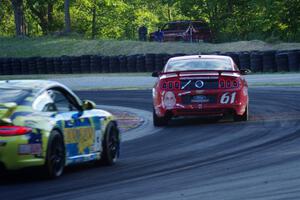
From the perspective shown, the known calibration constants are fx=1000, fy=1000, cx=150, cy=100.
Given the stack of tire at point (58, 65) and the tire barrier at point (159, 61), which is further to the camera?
the stack of tire at point (58, 65)

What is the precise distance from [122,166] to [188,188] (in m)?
2.59

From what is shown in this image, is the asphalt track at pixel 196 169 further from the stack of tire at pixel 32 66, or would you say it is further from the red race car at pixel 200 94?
the stack of tire at pixel 32 66

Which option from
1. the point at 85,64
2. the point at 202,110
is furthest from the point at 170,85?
the point at 85,64

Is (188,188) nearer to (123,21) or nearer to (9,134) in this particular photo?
(9,134)

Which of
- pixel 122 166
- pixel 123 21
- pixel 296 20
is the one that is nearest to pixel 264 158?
pixel 122 166

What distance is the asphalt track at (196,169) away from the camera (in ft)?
31.9

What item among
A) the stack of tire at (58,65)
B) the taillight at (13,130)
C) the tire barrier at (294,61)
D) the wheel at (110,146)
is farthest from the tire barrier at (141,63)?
the taillight at (13,130)

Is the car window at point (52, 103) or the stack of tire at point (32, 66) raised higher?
the car window at point (52, 103)

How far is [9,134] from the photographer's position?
1038 cm

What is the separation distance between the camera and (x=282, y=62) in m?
36.6

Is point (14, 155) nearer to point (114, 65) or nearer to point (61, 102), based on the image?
point (61, 102)

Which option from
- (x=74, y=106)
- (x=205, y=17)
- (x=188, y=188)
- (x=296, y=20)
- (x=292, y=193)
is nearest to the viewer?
(x=292, y=193)

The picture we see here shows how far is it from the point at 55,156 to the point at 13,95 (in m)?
0.86

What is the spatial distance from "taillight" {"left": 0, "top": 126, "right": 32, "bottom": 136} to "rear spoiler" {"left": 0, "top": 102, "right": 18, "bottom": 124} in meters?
0.07
